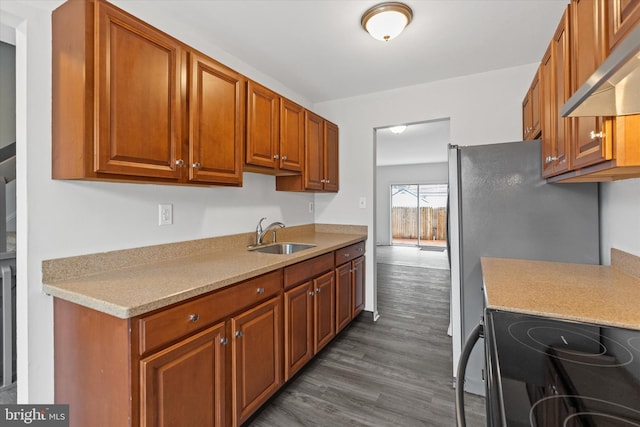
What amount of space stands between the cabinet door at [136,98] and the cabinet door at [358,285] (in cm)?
189


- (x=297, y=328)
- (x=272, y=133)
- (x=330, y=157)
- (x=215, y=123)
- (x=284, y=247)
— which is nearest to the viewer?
(x=215, y=123)

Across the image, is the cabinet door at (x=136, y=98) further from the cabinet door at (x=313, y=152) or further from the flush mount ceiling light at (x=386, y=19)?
the cabinet door at (x=313, y=152)

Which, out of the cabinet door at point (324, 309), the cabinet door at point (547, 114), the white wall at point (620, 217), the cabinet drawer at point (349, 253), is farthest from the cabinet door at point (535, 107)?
the cabinet door at point (324, 309)

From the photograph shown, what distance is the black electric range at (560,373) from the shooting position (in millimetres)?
562

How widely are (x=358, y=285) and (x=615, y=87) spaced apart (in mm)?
2485

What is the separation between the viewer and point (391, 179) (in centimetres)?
883

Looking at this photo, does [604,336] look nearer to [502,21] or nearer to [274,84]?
[502,21]

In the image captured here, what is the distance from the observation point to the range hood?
58 centimetres

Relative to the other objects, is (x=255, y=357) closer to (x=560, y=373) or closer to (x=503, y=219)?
(x=560, y=373)

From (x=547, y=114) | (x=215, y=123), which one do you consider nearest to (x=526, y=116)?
(x=547, y=114)

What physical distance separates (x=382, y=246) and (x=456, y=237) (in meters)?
6.80

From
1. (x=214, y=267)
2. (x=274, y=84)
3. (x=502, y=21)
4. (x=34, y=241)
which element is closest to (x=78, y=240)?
(x=34, y=241)

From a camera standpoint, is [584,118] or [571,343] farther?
[584,118]

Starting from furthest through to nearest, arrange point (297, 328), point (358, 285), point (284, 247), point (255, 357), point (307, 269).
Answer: point (358, 285), point (284, 247), point (307, 269), point (297, 328), point (255, 357)
